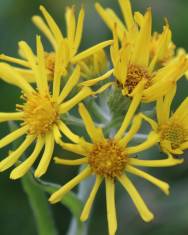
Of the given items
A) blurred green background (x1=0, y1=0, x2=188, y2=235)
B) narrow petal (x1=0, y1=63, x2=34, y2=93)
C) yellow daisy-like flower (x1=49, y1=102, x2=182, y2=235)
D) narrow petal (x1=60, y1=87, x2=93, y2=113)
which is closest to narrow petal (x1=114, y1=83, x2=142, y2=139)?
yellow daisy-like flower (x1=49, y1=102, x2=182, y2=235)

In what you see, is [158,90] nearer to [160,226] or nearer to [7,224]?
[160,226]

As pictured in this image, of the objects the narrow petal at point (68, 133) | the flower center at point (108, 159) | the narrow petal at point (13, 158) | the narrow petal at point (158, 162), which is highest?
the narrow petal at point (13, 158)

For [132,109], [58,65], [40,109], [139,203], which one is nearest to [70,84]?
[58,65]

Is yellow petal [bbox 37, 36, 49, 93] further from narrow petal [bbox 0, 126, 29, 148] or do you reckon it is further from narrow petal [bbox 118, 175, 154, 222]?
narrow petal [bbox 118, 175, 154, 222]

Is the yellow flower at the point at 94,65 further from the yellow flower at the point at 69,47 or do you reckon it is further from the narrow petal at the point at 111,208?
the narrow petal at the point at 111,208

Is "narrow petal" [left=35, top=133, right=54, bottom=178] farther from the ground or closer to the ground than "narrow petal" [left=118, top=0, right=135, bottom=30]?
closer to the ground

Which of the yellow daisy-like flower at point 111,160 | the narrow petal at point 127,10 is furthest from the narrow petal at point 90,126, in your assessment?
the narrow petal at point 127,10
